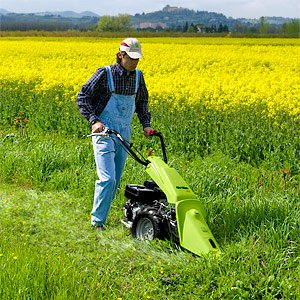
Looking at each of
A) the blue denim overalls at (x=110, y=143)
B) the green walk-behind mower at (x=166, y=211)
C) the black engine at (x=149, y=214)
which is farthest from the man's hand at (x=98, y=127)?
the black engine at (x=149, y=214)

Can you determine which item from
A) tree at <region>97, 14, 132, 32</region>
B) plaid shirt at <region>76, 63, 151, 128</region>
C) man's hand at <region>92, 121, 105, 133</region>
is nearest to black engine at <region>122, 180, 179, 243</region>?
man's hand at <region>92, 121, 105, 133</region>

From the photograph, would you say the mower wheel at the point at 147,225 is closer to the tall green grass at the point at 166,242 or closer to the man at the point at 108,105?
the tall green grass at the point at 166,242

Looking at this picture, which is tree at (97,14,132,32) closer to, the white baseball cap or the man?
the man

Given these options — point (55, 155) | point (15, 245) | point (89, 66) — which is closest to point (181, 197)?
point (15, 245)

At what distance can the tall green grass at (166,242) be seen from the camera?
3.54m

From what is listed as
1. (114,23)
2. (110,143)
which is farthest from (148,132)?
(114,23)

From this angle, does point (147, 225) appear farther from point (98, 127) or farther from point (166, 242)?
point (98, 127)

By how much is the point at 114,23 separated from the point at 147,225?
86622 millimetres

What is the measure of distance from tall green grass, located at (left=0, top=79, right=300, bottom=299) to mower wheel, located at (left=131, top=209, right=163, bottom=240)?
0.10 m

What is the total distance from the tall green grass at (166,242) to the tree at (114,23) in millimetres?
70101

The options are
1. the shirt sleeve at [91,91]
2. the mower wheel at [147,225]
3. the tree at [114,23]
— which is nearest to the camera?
the mower wheel at [147,225]

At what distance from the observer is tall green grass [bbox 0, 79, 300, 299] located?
3.54 m

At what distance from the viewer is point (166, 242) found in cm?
419

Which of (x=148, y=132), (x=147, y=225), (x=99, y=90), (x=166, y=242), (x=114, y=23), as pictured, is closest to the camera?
(x=166, y=242)
